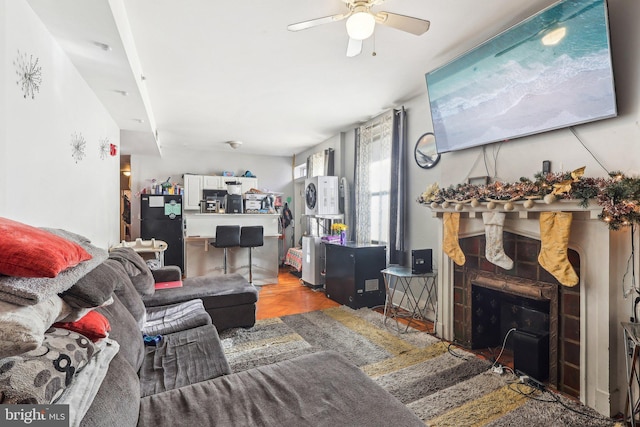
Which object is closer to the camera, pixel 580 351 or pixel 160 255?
pixel 580 351

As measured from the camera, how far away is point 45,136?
1867 mm

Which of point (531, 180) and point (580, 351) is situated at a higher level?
point (531, 180)

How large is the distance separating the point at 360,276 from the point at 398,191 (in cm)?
117

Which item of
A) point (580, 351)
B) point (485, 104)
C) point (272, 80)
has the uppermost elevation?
point (272, 80)

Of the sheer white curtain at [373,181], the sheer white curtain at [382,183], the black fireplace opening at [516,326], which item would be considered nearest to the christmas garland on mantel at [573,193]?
the black fireplace opening at [516,326]

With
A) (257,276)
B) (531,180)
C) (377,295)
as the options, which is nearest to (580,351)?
(531,180)

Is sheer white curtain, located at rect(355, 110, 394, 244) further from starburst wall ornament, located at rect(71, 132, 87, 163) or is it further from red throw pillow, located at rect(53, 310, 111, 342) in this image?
red throw pillow, located at rect(53, 310, 111, 342)

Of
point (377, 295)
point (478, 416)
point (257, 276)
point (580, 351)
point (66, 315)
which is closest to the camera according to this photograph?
point (66, 315)

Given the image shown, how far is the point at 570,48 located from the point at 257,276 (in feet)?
15.4

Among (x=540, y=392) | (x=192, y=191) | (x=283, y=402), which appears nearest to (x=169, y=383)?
(x=283, y=402)

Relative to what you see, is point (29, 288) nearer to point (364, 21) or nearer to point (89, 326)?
point (89, 326)

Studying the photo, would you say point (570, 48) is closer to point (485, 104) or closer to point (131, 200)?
point (485, 104)

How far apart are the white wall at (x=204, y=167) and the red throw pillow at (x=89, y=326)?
596cm

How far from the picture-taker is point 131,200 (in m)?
6.47
